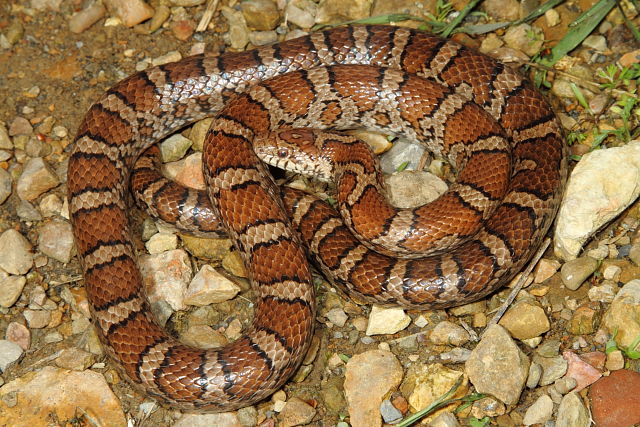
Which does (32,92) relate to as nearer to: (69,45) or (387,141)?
(69,45)

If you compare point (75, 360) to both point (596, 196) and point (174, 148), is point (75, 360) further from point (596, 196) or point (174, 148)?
point (596, 196)

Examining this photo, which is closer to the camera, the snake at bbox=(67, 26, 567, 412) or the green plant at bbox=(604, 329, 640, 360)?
the green plant at bbox=(604, 329, 640, 360)

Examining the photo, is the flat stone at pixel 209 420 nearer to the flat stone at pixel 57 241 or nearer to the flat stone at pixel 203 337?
the flat stone at pixel 203 337

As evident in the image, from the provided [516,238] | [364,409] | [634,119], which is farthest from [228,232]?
[634,119]

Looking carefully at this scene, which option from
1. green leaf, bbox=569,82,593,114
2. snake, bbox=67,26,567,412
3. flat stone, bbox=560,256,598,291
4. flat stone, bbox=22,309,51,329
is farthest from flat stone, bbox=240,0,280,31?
flat stone, bbox=560,256,598,291

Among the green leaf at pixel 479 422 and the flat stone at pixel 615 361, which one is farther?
the flat stone at pixel 615 361

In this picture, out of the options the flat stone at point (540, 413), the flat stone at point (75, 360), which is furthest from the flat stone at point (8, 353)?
the flat stone at point (540, 413)

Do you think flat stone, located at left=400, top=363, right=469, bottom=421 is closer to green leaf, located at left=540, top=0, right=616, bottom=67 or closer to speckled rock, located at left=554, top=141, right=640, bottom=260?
speckled rock, located at left=554, top=141, right=640, bottom=260

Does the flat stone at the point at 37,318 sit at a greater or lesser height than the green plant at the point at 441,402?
greater

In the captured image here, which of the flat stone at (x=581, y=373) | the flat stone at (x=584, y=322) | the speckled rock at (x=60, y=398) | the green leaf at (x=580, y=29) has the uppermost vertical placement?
the green leaf at (x=580, y=29)
